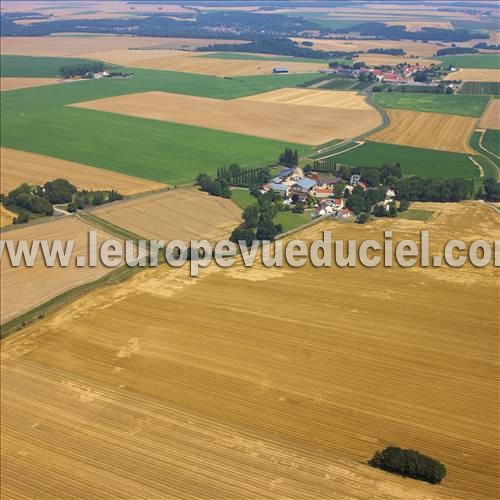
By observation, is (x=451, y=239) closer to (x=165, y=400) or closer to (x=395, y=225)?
(x=395, y=225)

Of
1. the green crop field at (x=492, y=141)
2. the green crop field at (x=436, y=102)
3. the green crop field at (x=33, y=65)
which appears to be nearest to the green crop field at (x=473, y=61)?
the green crop field at (x=436, y=102)

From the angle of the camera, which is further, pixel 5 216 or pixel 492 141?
pixel 492 141

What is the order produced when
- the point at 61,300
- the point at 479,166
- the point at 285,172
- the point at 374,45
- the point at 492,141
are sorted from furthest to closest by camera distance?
the point at 374,45 → the point at 492,141 → the point at 479,166 → the point at 285,172 → the point at 61,300

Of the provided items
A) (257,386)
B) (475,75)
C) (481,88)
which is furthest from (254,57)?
(257,386)

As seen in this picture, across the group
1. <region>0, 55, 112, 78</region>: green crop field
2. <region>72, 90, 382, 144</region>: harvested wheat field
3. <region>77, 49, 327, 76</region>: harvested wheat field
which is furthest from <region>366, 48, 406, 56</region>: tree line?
<region>0, 55, 112, 78</region>: green crop field

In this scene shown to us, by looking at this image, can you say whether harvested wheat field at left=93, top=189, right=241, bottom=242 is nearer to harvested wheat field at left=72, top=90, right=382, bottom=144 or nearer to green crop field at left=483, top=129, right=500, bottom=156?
harvested wheat field at left=72, top=90, right=382, bottom=144

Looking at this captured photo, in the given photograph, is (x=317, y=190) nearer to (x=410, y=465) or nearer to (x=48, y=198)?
(x=48, y=198)
